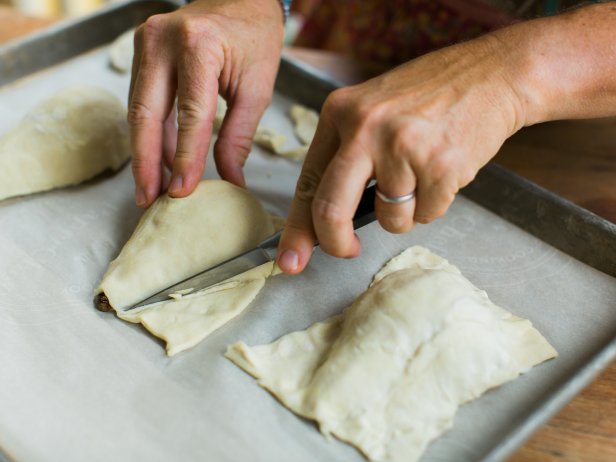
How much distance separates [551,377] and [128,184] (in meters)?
1.02

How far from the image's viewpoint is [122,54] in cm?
196

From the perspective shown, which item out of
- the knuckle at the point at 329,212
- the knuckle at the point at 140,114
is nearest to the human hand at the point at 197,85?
the knuckle at the point at 140,114

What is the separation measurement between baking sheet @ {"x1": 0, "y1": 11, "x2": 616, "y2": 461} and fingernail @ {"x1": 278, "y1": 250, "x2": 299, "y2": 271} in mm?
166

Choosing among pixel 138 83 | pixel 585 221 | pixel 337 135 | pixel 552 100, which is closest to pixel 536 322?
pixel 585 221

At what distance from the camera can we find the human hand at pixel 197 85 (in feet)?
4.42

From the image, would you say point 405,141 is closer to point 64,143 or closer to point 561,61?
point 561,61

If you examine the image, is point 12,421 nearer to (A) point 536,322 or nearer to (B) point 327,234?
(B) point 327,234

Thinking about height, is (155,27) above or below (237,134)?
above

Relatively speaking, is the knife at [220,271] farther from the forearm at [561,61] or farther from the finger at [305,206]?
the forearm at [561,61]

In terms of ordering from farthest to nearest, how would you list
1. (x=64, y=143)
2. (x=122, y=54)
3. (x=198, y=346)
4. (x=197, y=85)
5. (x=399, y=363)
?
(x=122, y=54) < (x=64, y=143) < (x=197, y=85) < (x=198, y=346) < (x=399, y=363)

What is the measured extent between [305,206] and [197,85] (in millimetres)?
383

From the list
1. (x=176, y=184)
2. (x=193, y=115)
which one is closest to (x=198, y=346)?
(x=176, y=184)

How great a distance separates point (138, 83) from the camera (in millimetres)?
1396

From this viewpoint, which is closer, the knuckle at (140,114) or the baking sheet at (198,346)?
the baking sheet at (198,346)
